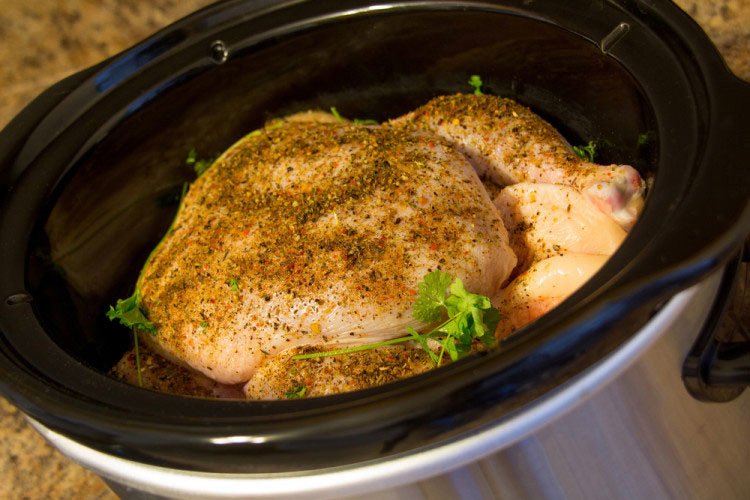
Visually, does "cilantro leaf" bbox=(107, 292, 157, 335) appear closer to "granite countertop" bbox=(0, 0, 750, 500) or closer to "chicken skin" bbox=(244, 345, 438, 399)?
"chicken skin" bbox=(244, 345, 438, 399)

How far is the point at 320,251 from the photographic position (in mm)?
1237

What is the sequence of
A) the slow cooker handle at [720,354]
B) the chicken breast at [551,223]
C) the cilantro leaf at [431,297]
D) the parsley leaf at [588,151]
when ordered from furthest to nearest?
the parsley leaf at [588,151] < the chicken breast at [551,223] < the cilantro leaf at [431,297] < the slow cooker handle at [720,354]

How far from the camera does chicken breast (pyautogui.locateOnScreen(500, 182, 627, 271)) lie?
1.25 m

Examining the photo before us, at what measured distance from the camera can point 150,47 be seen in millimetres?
1620

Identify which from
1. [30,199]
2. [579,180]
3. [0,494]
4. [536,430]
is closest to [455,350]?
[536,430]

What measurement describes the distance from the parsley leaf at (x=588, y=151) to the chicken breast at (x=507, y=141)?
0.03m

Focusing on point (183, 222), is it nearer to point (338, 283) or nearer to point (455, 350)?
point (338, 283)

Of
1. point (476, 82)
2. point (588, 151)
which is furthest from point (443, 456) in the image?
point (476, 82)

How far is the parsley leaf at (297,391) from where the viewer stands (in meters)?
1.16

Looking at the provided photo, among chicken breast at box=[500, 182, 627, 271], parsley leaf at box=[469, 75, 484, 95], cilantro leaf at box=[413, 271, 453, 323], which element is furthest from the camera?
parsley leaf at box=[469, 75, 484, 95]

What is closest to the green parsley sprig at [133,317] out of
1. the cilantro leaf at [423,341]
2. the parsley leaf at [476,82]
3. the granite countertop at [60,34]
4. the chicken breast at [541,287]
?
the cilantro leaf at [423,341]

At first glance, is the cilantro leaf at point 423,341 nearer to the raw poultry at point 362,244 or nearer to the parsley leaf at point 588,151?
the raw poultry at point 362,244

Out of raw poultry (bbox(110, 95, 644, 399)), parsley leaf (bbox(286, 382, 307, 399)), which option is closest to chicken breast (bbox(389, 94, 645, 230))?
raw poultry (bbox(110, 95, 644, 399))

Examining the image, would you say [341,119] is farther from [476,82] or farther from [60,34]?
[60,34]
